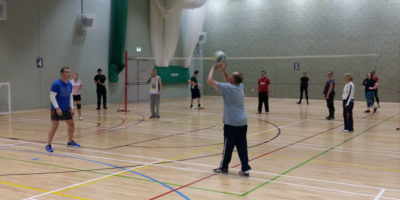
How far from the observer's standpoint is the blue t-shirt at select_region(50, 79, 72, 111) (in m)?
8.73

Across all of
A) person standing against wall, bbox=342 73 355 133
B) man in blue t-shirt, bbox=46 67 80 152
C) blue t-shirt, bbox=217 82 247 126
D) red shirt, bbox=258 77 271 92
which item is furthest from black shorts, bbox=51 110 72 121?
red shirt, bbox=258 77 271 92

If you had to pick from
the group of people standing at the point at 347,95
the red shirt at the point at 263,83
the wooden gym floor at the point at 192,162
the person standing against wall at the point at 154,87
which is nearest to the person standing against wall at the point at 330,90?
the group of people standing at the point at 347,95

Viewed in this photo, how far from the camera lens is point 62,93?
880cm

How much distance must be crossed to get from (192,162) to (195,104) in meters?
14.3

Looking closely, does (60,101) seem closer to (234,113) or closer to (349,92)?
(234,113)

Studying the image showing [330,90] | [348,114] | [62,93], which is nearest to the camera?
[62,93]

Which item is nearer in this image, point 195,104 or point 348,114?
point 348,114

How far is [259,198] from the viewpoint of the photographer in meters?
5.66

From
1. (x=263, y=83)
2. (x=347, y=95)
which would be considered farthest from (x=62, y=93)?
(x=263, y=83)

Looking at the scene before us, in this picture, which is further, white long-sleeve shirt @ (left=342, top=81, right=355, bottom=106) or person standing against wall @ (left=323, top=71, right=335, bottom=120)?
person standing against wall @ (left=323, top=71, right=335, bottom=120)

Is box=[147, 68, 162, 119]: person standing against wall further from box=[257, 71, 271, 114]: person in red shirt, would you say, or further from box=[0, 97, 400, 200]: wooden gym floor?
box=[257, 71, 271, 114]: person in red shirt

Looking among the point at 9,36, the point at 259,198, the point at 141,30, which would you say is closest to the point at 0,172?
the point at 259,198

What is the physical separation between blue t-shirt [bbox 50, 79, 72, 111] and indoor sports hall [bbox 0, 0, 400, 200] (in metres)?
0.03

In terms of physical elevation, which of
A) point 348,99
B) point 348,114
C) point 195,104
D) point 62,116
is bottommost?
point 195,104
